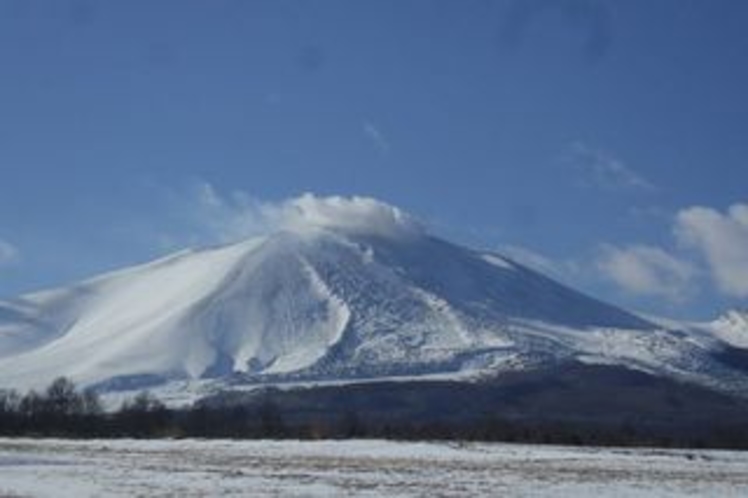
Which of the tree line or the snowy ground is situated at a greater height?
the tree line

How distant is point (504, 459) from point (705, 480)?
16.3 meters

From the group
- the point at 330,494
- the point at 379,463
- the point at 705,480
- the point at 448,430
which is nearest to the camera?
the point at 330,494

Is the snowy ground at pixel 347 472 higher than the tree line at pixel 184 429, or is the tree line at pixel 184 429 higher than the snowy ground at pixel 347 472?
the tree line at pixel 184 429

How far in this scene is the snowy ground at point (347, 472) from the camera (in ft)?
134

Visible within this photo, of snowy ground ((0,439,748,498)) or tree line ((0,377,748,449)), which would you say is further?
tree line ((0,377,748,449))

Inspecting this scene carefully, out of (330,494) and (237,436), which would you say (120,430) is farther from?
(330,494)

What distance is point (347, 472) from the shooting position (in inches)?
1996

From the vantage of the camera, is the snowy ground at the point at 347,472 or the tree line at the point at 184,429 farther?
the tree line at the point at 184,429

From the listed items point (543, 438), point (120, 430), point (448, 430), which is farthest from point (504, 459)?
point (448, 430)

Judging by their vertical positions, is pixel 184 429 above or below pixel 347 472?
above

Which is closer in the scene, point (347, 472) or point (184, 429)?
point (347, 472)

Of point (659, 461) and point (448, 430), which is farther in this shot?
point (448, 430)

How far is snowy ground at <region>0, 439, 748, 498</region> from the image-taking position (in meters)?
40.8

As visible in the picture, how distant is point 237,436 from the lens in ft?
347
